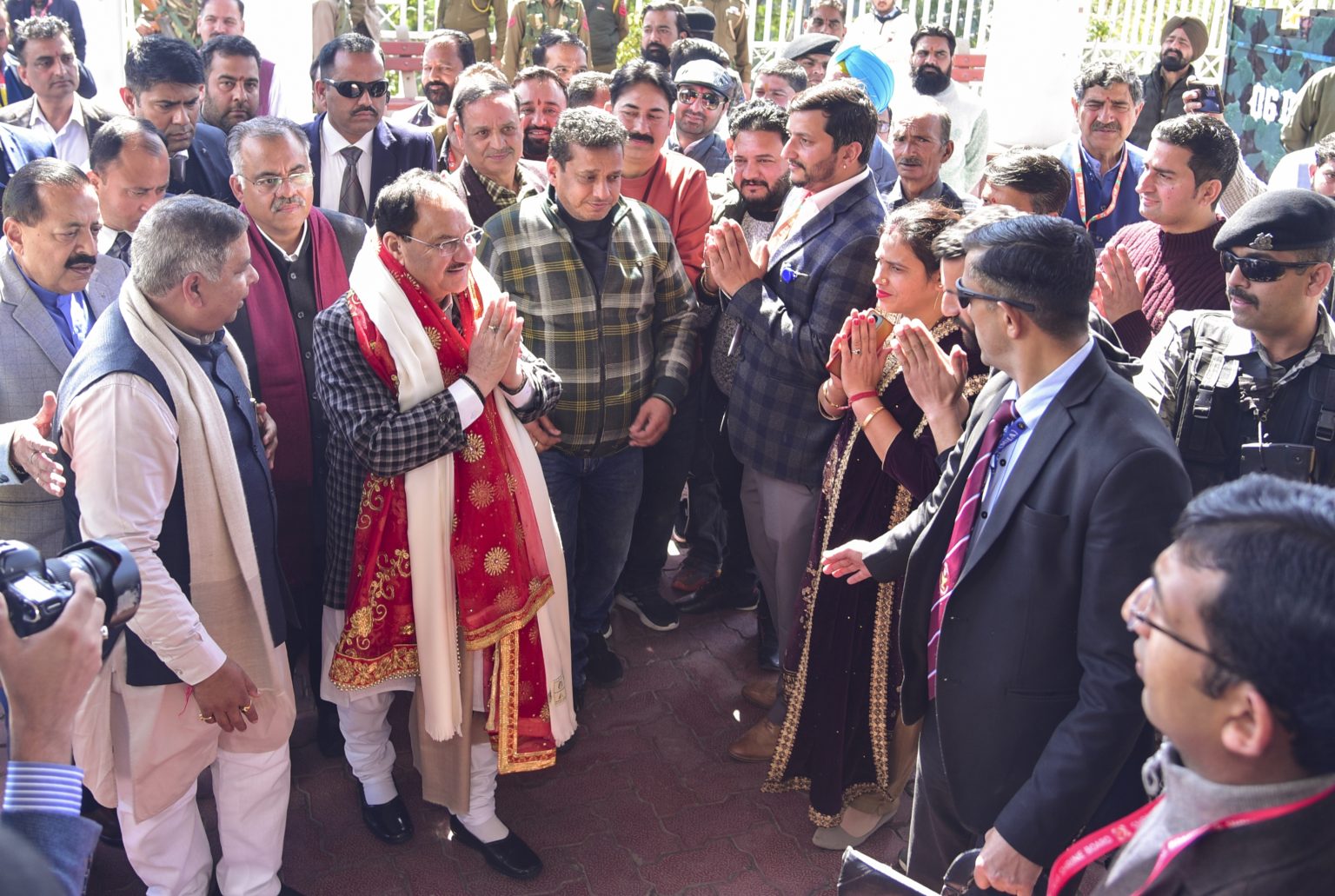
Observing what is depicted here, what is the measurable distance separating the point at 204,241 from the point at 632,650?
2.60 meters

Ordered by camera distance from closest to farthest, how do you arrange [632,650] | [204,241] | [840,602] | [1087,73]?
1. [204,241]
2. [840,602]
3. [632,650]
4. [1087,73]

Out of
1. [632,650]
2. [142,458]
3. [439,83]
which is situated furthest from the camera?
[439,83]

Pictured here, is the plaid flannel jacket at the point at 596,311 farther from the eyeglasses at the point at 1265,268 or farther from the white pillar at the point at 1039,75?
the white pillar at the point at 1039,75

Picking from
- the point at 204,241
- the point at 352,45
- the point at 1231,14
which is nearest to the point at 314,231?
the point at 204,241

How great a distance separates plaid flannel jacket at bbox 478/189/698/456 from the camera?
393cm

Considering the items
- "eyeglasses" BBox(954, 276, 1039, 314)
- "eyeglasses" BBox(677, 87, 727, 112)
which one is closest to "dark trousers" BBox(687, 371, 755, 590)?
"eyeglasses" BBox(677, 87, 727, 112)

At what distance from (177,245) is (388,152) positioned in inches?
98.8

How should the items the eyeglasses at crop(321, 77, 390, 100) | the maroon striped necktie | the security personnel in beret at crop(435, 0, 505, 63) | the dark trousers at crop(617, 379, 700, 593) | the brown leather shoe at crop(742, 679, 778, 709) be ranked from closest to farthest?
the maroon striped necktie < the brown leather shoe at crop(742, 679, 778, 709) < the dark trousers at crop(617, 379, 700, 593) < the eyeglasses at crop(321, 77, 390, 100) < the security personnel in beret at crop(435, 0, 505, 63)

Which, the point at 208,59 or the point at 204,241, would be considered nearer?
the point at 204,241

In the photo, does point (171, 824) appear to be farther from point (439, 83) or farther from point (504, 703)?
point (439, 83)

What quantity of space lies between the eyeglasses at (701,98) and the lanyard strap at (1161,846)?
191 inches

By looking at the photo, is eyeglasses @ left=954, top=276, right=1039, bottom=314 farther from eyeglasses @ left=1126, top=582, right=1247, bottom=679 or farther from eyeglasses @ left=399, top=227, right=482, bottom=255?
eyeglasses @ left=399, top=227, right=482, bottom=255

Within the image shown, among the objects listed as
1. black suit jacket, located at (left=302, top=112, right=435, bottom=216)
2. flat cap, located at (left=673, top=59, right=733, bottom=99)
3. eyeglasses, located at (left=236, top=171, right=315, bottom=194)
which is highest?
flat cap, located at (left=673, top=59, right=733, bottom=99)

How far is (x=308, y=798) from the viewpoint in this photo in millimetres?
3729
